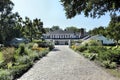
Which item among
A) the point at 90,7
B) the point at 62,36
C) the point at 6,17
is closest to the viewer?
the point at 90,7

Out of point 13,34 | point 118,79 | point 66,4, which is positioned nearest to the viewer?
point 118,79

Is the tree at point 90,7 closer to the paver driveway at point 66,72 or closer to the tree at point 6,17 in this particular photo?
the paver driveway at point 66,72

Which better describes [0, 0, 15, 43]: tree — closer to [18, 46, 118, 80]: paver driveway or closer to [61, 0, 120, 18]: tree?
[18, 46, 118, 80]: paver driveway

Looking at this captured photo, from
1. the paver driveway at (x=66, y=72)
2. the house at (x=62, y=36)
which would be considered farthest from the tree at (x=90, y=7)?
the house at (x=62, y=36)

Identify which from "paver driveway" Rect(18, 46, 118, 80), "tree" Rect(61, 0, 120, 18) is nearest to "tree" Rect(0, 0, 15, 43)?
"paver driveway" Rect(18, 46, 118, 80)

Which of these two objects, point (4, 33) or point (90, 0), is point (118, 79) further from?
point (4, 33)

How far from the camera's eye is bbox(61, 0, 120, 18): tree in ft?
54.5

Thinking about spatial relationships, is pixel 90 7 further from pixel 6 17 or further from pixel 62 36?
pixel 62 36

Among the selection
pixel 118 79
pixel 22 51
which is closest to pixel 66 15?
pixel 118 79

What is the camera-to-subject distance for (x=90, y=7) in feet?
55.6

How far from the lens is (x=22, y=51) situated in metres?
30.4

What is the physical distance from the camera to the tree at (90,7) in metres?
16.6

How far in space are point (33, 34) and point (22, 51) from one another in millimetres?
36673

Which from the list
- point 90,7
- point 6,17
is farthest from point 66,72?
point 6,17
